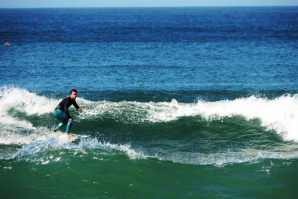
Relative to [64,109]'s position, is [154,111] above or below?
below

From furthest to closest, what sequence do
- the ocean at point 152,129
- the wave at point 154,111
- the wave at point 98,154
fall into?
the wave at point 154,111
the wave at point 98,154
the ocean at point 152,129

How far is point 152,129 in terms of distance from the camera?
15555mm

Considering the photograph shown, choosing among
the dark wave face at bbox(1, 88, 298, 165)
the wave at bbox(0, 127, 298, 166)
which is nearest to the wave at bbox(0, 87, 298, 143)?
the dark wave face at bbox(1, 88, 298, 165)

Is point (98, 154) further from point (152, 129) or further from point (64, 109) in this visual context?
point (152, 129)

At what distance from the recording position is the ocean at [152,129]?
31.6 feet

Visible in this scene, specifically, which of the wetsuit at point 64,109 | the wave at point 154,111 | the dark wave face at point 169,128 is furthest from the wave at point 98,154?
the wave at point 154,111

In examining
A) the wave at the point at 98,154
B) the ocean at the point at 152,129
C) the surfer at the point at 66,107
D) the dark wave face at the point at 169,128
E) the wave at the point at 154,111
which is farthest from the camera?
the wave at the point at 154,111

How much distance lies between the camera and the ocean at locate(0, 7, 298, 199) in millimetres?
9633

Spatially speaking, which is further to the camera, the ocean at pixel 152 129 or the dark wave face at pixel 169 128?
the dark wave face at pixel 169 128

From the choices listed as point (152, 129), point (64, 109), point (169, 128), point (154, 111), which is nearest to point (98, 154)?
point (64, 109)

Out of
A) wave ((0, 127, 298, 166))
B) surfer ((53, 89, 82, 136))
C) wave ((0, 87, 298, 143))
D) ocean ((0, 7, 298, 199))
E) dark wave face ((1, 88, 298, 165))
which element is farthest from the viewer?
wave ((0, 87, 298, 143))

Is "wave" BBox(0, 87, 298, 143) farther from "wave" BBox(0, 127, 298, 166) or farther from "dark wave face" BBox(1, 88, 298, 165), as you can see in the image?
"wave" BBox(0, 127, 298, 166)

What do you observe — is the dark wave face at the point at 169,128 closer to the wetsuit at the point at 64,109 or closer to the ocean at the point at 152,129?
the ocean at the point at 152,129

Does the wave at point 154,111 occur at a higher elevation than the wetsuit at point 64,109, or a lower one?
lower
